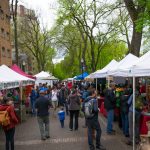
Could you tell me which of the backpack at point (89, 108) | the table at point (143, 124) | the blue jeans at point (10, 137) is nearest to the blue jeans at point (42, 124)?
the blue jeans at point (10, 137)

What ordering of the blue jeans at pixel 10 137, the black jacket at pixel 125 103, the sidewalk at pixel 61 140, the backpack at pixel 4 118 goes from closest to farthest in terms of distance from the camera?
the backpack at pixel 4 118, the blue jeans at pixel 10 137, the sidewalk at pixel 61 140, the black jacket at pixel 125 103

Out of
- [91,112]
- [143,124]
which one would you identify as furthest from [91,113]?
[143,124]

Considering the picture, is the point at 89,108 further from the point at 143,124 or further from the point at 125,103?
the point at 125,103

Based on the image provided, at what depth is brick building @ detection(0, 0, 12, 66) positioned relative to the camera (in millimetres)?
46578

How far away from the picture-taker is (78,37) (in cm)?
5816

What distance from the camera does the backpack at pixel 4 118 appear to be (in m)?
10.8

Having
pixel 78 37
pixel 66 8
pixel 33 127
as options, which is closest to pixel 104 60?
pixel 78 37

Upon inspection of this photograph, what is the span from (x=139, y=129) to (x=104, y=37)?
1451 inches

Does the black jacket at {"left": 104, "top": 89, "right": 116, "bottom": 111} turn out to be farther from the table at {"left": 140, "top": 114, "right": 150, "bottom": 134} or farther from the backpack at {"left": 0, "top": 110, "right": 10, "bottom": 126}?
the backpack at {"left": 0, "top": 110, "right": 10, "bottom": 126}

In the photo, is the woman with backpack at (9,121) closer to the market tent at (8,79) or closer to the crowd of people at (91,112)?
the crowd of people at (91,112)

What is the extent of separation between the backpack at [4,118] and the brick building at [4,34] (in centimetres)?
3468

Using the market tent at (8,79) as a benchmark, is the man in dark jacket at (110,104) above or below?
below

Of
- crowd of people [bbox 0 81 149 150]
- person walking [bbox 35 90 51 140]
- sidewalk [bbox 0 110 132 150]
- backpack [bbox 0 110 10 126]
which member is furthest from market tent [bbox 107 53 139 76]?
backpack [bbox 0 110 10 126]

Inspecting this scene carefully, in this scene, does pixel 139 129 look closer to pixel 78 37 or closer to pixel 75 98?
pixel 75 98
